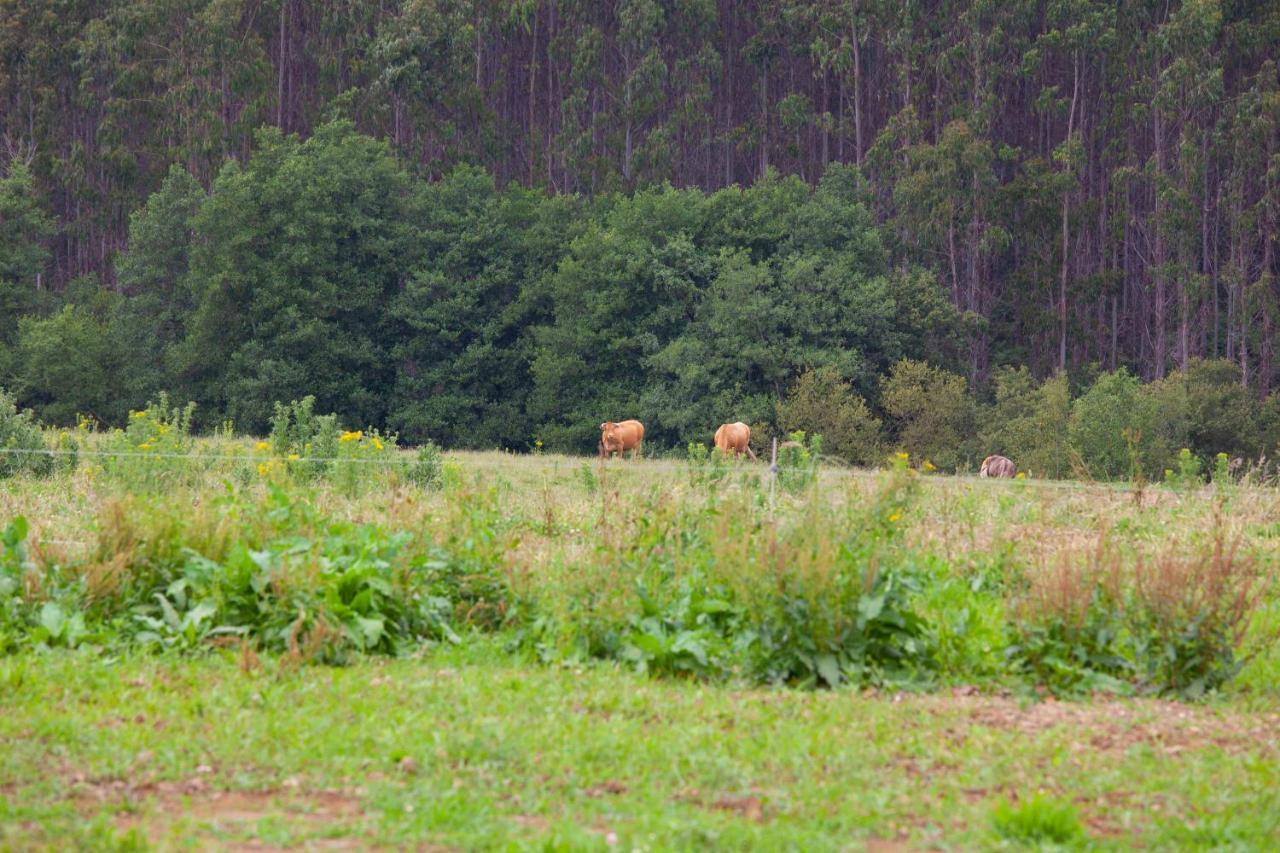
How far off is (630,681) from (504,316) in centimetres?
4438

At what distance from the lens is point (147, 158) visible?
62062 millimetres

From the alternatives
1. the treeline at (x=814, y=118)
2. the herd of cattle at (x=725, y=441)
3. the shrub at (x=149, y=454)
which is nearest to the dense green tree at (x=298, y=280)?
the treeline at (x=814, y=118)

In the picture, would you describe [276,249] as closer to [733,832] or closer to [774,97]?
[774,97]

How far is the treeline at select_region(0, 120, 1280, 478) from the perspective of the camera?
149 ft

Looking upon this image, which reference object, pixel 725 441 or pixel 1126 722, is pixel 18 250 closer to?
pixel 725 441

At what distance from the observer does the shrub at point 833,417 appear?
4112cm

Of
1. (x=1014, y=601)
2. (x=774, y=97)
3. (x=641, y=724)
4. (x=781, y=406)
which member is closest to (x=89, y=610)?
(x=641, y=724)

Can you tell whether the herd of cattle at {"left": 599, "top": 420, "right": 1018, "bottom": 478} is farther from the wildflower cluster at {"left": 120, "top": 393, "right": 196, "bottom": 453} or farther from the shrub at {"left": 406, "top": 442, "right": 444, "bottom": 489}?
the wildflower cluster at {"left": 120, "top": 393, "right": 196, "bottom": 453}

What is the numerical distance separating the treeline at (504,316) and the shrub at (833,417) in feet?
0.83

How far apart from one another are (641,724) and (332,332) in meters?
44.9

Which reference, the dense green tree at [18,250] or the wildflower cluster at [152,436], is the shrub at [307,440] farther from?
the dense green tree at [18,250]

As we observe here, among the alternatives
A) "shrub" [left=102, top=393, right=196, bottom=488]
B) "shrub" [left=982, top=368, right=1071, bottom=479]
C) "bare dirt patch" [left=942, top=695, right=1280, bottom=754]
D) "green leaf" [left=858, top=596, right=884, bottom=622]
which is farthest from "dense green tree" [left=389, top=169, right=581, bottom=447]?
"bare dirt patch" [left=942, top=695, right=1280, bottom=754]

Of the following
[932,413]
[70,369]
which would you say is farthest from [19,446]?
[70,369]

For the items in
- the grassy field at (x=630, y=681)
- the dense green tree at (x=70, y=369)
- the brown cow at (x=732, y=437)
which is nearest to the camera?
the grassy field at (x=630, y=681)
